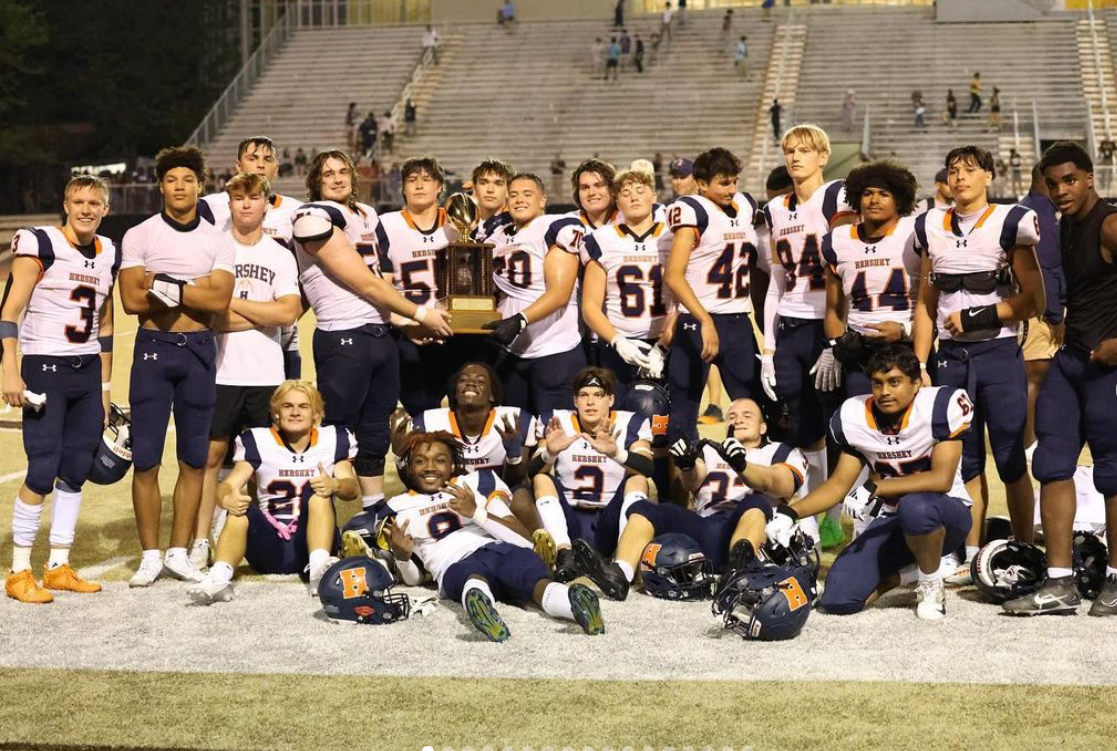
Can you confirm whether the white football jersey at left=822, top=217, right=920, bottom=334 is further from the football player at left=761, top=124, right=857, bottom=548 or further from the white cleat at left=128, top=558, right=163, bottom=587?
the white cleat at left=128, top=558, right=163, bottom=587

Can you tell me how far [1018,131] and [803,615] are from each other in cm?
3325

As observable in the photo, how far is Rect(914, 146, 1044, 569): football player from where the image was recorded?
7164mm

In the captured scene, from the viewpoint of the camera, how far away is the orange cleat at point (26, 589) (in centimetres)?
711

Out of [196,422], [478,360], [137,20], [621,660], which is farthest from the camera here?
[137,20]

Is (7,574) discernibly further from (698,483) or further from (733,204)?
(733,204)

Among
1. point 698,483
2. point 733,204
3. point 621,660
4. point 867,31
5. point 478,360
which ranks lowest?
point 621,660

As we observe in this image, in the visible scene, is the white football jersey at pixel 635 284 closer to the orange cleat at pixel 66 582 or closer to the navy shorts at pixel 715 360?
the navy shorts at pixel 715 360

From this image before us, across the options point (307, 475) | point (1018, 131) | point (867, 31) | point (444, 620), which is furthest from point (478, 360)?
point (867, 31)

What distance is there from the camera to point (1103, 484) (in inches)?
267

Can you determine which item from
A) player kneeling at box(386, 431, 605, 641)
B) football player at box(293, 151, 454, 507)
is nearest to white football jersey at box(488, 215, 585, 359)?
football player at box(293, 151, 454, 507)

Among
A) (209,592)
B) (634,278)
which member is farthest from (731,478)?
(209,592)

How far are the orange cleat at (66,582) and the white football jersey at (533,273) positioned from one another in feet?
Result: 8.04

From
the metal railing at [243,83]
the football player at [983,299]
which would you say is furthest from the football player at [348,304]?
the metal railing at [243,83]

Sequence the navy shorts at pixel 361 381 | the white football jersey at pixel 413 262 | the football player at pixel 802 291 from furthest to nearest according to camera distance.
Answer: the white football jersey at pixel 413 262 < the football player at pixel 802 291 < the navy shorts at pixel 361 381
